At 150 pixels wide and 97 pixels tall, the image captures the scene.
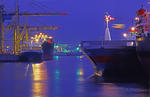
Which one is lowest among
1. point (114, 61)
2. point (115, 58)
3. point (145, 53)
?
point (114, 61)

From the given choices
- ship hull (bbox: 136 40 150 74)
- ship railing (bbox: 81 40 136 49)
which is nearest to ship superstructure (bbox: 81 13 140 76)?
ship railing (bbox: 81 40 136 49)

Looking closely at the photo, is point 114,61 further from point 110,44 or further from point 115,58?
point 110,44

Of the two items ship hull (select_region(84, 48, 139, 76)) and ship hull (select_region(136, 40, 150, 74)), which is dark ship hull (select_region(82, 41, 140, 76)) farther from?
ship hull (select_region(136, 40, 150, 74))

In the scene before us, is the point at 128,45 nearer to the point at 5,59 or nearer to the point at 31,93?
the point at 31,93

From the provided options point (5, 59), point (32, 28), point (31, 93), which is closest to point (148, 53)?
point (31, 93)

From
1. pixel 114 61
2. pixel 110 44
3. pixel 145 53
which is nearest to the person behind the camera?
pixel 145 53

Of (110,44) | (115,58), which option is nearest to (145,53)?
(115,58)

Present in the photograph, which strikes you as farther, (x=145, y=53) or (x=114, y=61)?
(x=114, y=61)

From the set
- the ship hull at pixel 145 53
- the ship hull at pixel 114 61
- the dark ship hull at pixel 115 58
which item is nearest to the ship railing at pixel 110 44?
the dark ship hull at pixel 115 58

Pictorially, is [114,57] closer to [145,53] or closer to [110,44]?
[110,44]

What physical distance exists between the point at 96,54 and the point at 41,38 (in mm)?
65920

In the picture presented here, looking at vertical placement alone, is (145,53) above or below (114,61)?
above

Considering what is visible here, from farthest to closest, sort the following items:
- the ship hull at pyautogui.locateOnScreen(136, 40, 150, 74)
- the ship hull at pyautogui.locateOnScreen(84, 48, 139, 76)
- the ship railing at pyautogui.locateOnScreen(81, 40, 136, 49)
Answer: the ship railing at pyautogui.locateOnScreen(81, 40, 136, 49), the ship hull at pyautogui.locateOnScreen(84, 48, 139, 76), the ship hull at pyautogui.locateOnScreen(136, 40, 150, 74)

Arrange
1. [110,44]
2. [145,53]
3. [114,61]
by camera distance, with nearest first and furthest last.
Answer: [145,53] → [114,61] → [110,44]
